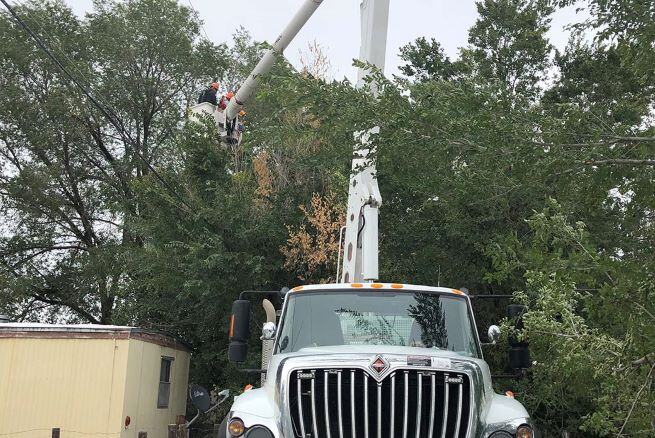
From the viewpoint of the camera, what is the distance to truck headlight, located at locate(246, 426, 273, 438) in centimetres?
551

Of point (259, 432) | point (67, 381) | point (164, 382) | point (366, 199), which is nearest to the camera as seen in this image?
point (259, 432)

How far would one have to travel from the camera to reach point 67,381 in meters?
12.7

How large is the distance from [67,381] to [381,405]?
8683 mm

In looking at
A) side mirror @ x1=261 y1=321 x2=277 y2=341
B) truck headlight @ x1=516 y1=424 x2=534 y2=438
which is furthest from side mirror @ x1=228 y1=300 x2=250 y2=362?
truck headlight @ x1=516 y1=424 x2=534 y2=438

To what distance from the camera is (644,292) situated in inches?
246

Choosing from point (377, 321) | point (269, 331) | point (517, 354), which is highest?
point (377, 321)

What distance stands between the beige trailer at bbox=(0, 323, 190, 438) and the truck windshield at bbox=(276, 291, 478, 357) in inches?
266

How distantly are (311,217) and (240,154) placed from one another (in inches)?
155

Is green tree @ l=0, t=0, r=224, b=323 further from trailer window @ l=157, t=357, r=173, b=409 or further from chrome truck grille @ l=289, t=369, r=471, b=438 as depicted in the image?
chrome truck grille @ l=289, t=369, r=471, b=438

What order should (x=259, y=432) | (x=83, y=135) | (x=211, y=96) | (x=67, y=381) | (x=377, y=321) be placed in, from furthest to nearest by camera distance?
1. (x=83, y=135)
2. (x=211, y=96)
3. (x=67, y=381)
4. (x=377, y=321)
5. (x=259, y=432)

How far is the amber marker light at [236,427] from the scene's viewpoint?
5609 millimetres

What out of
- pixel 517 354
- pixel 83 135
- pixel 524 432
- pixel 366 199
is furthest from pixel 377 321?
pixel 83 135

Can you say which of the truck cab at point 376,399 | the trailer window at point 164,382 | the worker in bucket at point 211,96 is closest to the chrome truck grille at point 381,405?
the truck cab at point 376,399

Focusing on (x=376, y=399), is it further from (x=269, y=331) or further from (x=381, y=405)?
(x=269, y=331)
